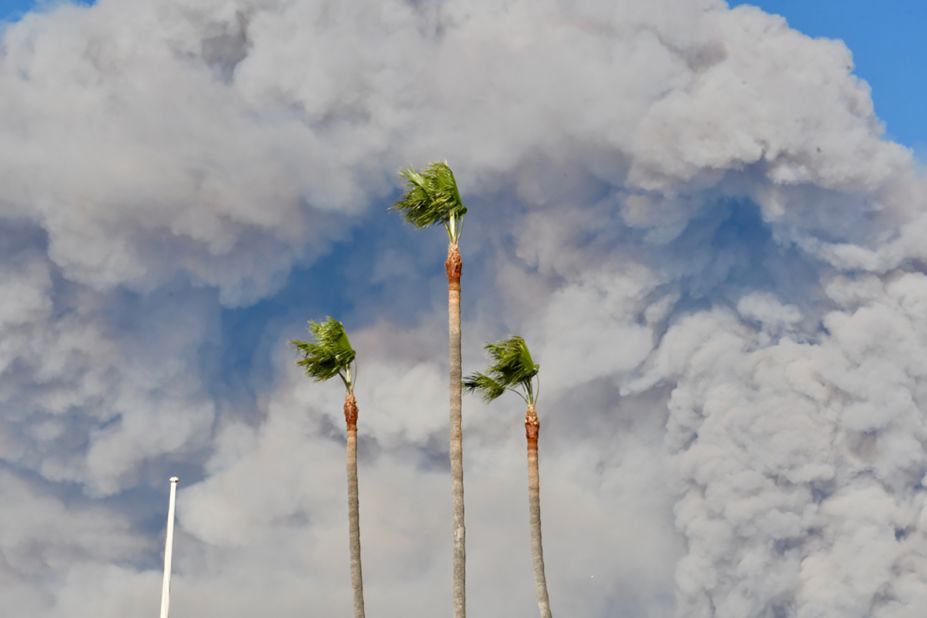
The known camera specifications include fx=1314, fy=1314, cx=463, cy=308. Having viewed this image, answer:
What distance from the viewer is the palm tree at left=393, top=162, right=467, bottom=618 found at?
42156 millimetres

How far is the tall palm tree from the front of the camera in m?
46.8

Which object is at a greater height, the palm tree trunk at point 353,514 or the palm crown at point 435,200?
the palm crown at point 435,200

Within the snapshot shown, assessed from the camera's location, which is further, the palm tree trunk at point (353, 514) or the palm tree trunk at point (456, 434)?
the palm tree trunk at point (353, 514)

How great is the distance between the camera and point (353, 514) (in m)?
47.0

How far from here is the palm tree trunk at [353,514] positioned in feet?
153

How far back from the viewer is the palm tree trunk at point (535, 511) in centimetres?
4425

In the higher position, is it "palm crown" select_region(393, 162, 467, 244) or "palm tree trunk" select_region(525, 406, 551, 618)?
"palm crown" select_region(393, 162, 467, 244)

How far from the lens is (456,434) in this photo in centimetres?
4328

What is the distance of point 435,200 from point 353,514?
11.6 m

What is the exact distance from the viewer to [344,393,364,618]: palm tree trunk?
1834 inches

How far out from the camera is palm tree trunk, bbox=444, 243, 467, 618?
41.8 meters

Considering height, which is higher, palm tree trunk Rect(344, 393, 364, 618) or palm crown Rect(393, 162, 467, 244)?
palm crown Rect(393, 162, 467, 244)

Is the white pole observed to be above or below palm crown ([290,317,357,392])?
below

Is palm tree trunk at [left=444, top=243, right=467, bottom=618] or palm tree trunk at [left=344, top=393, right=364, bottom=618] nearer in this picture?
palm tree trunk at [left=444, top=243, right=467, bottom=618]
